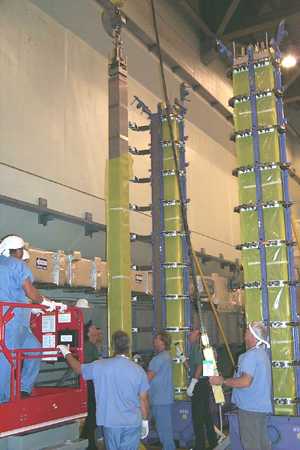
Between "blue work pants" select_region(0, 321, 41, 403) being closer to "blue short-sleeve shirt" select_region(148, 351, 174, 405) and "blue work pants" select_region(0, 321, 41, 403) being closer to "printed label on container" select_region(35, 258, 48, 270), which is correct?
"printed label on container" select_region(35, 258, 48, 270)

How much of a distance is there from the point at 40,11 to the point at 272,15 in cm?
671

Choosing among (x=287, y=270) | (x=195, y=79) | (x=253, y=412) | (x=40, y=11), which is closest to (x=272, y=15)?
(x=195, y=79)

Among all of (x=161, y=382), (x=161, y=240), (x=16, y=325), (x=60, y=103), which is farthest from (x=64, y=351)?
(x=60, y=103)

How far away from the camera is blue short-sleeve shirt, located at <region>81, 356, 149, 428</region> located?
4805mm

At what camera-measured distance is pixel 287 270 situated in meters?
6.64

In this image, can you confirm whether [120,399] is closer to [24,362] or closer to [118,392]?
[118,392]

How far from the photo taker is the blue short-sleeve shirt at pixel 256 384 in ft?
17.3

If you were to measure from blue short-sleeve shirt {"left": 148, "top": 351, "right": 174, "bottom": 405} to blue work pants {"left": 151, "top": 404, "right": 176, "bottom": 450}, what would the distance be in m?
0.12

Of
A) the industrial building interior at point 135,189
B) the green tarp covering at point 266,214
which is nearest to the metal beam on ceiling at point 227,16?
the industrial building interior at point 135,189

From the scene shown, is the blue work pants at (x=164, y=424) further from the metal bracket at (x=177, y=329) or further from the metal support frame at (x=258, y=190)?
the metal support frame at (x=258, y=190)

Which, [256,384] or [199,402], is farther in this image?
[199,402]

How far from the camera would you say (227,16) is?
12.8 meters

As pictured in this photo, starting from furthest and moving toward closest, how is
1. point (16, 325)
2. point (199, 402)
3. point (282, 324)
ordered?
point (199, 402), point (282, 324), point (16, 325)

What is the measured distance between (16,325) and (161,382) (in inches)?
115
